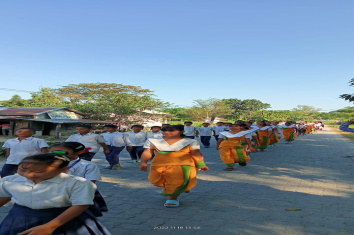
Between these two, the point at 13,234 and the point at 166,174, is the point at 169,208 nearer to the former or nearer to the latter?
the point at 166,174

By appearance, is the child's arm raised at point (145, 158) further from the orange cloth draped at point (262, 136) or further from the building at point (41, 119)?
the building at point (41, 119)

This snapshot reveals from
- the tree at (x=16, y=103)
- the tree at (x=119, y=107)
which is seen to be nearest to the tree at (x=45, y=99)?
the tree at (x=16, y=103)

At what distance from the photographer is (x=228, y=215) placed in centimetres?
455

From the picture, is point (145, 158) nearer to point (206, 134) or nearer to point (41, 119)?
point (206, 134)

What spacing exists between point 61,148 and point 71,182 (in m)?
1.28

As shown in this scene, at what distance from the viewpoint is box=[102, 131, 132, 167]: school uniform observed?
31.4 ft

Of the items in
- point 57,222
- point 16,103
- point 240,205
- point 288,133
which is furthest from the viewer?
point 16,103

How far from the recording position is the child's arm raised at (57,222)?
6.86 feet

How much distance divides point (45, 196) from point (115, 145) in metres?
7.44

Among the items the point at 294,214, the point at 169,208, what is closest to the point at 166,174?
the point at 169,208

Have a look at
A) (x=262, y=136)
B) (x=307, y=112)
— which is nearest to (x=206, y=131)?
(x=262, y=136)

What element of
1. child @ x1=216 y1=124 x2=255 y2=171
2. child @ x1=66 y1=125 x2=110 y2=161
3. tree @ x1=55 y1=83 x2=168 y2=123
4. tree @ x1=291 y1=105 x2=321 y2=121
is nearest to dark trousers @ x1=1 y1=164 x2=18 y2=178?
child @ x1=66 y1=125 x2=110 y2=161

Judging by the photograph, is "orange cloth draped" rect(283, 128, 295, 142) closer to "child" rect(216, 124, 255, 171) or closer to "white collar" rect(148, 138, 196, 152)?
"child" rect(216, 124, 255, 171)

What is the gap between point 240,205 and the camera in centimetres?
509
